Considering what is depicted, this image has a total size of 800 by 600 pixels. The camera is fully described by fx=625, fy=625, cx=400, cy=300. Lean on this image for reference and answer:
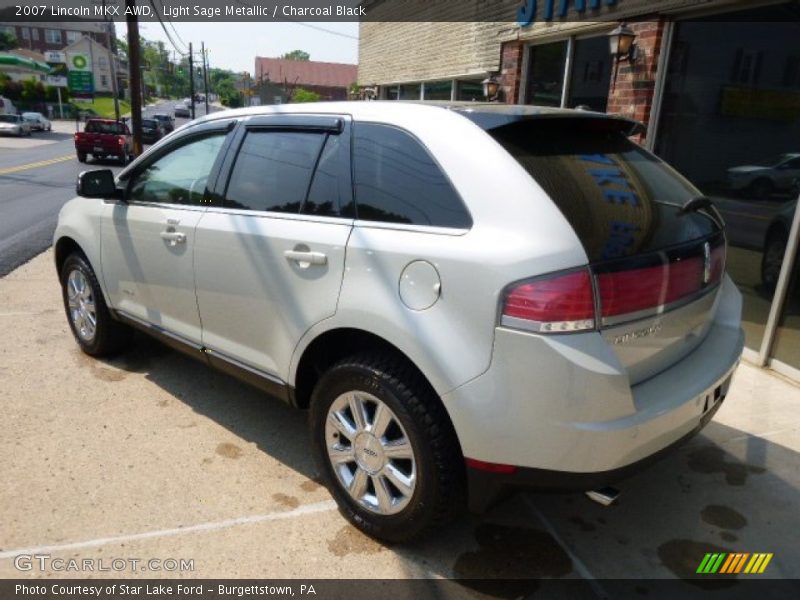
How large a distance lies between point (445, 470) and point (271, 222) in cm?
139

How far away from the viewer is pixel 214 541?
2619mm

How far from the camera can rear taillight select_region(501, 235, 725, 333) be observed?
2.02 m

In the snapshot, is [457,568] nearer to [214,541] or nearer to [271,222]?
[214,541]

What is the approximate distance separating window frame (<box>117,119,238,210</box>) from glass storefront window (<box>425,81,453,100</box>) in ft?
29.2

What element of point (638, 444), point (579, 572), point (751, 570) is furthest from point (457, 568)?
point (751, 570)

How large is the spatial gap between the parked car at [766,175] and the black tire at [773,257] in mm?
327

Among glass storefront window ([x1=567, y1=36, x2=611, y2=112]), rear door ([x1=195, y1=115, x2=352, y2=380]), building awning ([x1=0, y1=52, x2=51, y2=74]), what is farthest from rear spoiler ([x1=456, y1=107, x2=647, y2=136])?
building awning ([x1=0, y1=52, x2=51, y2=74])

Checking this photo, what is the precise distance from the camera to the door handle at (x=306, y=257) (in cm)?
→ 262

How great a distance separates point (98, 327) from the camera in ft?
14.1

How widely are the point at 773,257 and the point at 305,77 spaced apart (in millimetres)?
88086

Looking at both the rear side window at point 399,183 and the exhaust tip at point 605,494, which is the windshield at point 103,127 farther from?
the exhaust tip at point 605,494

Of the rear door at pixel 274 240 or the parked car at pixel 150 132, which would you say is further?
the parked car at pixel 150 132

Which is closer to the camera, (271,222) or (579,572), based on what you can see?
(579,572)

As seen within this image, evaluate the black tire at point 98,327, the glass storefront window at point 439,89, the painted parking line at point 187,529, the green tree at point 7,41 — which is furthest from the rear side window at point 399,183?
the green tree at point 7,41
